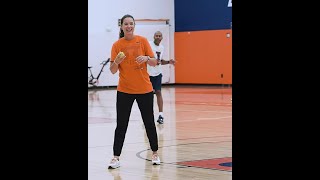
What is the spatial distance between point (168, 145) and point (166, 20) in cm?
2279

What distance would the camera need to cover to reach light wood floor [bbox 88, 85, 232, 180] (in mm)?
7491

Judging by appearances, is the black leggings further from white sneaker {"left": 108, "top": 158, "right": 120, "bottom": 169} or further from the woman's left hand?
the woman's left hand

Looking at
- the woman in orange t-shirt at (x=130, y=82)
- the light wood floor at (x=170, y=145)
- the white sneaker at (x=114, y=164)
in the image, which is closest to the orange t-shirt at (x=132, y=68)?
the woman in orange t-shirt at (x=130, y=82)

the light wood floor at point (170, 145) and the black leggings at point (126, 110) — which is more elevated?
the black leggings at point (126, 110)

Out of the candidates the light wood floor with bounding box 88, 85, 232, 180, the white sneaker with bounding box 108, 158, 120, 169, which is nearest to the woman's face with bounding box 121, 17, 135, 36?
the white sneaker with bounding box 108, 158, 120, 169

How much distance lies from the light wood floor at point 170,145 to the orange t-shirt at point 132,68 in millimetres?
971

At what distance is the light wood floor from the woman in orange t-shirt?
0.43 metres

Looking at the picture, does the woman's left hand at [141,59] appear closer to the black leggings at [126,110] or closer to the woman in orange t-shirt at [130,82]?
the woman in orange t-shirt at [130,82]

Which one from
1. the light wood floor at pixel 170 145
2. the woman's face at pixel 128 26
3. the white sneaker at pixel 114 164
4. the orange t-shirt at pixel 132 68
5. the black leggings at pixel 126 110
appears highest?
the woman's face at pixel 128 26

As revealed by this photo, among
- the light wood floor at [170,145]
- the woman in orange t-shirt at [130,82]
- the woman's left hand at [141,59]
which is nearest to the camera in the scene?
the light wood floor at [170,145]

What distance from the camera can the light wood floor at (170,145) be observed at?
7491 millimetres
